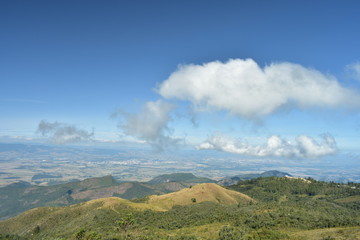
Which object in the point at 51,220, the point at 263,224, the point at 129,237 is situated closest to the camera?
the point at 129,237

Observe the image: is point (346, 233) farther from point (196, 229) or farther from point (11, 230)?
point (11, 230)

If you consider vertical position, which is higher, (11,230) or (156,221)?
(156,221)

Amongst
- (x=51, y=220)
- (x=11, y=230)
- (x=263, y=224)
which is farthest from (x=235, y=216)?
(x=11, y=230)

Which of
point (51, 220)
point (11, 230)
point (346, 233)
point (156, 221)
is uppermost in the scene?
point (346, 233)

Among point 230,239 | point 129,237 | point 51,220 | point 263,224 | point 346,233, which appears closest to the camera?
point 346,233

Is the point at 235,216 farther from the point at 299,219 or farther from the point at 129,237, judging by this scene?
the point at 129,237

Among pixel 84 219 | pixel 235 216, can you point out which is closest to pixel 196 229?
pixel 235 216

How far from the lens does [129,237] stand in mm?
112250

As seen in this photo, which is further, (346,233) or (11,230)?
(11,230)

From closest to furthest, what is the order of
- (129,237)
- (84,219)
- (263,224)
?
(129,237)
(263,224)
(84,219)

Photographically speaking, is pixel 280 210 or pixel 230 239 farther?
pixel 280 210

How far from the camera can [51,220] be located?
616ft

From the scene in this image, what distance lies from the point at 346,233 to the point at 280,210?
2424 inches

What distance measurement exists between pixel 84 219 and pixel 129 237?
69.3 metres
